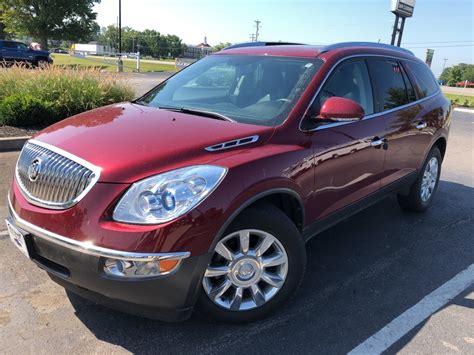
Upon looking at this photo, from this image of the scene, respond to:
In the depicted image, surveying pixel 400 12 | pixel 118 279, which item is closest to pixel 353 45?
pixel 118 279

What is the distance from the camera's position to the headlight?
2.37 metres

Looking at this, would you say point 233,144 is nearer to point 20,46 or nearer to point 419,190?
point 419,190

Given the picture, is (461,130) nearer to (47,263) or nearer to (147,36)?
(47,263)

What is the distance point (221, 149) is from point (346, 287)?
162 cm

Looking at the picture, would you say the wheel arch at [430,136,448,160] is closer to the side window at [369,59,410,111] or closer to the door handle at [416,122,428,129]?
the door handle at [416,122,428,129]

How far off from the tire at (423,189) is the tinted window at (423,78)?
71 centimetres

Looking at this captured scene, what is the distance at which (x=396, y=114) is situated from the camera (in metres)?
4.23

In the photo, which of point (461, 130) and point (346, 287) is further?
point (461, 130)

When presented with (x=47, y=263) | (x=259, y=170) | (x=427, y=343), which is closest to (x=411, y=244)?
(x=427, y=343)

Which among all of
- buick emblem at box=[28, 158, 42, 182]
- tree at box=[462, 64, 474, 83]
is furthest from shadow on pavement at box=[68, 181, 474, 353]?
tree at box=[462, 64, 474, 83]

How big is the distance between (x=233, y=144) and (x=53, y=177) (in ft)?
3.60

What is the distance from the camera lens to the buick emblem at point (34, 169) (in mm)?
2709

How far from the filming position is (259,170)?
273cm

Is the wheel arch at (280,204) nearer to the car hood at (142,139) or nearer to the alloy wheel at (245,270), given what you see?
the alloy wheel at (245,270)
